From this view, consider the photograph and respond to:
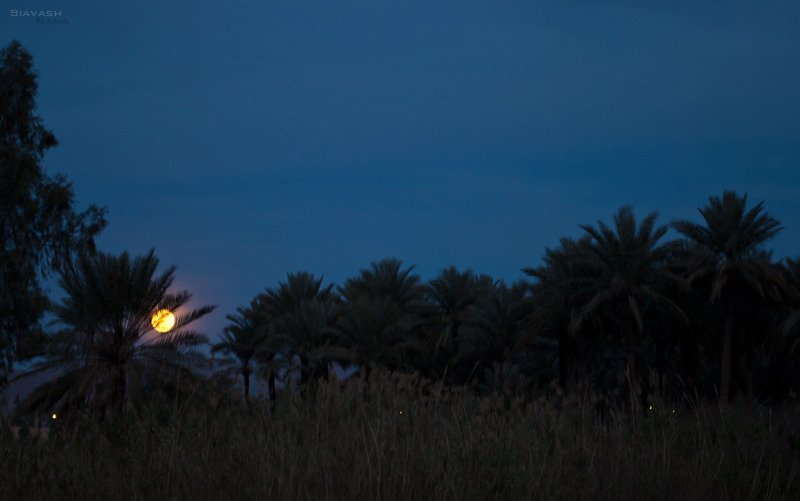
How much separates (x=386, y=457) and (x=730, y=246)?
3169 cm

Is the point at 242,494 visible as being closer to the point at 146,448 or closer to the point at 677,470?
the point at 146,448

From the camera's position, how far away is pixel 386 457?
16.6 ft

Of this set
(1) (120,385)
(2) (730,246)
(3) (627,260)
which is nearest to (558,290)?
(3) (627,260)

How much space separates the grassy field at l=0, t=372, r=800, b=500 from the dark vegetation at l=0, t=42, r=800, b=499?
3 cm

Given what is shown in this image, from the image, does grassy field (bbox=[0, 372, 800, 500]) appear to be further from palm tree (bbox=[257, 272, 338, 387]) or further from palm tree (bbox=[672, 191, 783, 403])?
palm tree (bbox=[672, 191, 783, 403])

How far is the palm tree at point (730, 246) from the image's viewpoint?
107 feet

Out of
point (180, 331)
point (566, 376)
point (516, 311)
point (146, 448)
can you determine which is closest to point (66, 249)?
point (180, 331)

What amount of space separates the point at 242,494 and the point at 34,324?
95.8ft

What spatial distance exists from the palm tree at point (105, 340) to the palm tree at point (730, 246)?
22.9 m

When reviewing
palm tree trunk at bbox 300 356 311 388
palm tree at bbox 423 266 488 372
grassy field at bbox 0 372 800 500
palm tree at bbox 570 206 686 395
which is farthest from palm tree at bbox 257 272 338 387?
grassy field at bbox 0 372 800 500

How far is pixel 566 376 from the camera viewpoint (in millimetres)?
38344

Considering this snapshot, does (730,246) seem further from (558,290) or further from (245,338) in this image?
(245,338)

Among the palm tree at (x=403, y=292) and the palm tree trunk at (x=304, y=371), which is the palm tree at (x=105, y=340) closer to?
the palm tree trunk at (x=304, y=371)

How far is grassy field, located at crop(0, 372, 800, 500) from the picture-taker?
4848mm
